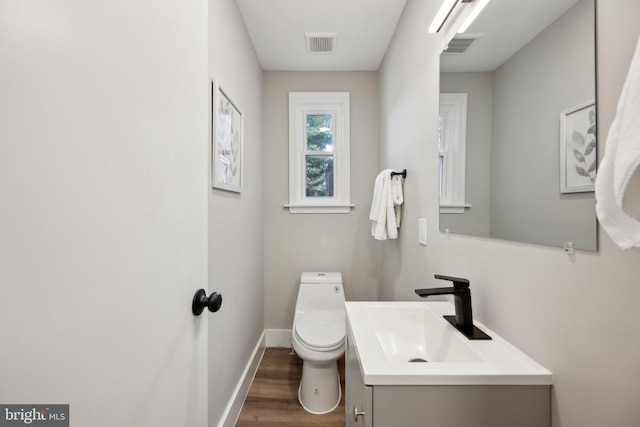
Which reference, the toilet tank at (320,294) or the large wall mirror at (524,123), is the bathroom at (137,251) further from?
the toilet tank at (320,294)

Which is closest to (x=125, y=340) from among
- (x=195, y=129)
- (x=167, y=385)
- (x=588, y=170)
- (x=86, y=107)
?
(x=167, y=385)

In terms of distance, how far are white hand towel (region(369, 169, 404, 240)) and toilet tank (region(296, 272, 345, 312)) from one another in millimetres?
671

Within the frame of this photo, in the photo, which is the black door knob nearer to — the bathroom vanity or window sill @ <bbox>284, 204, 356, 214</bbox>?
the bathroom vanity

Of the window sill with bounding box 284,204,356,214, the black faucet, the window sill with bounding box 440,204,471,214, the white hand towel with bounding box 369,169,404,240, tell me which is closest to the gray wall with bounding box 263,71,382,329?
the window sill with bounding box 284,204,356,214

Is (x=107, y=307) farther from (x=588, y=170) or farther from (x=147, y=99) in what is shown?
(x=588, y=170)

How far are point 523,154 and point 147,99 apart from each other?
0.94 metres

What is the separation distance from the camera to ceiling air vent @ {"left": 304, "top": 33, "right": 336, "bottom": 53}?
6.15ft

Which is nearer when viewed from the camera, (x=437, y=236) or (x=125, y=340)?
(x=125, y=340)

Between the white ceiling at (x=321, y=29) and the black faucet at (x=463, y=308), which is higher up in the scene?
the white ceiling at (x=321, y=29)

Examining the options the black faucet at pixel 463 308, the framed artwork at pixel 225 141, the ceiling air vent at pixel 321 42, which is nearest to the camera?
the black faucet at pixel 463 308

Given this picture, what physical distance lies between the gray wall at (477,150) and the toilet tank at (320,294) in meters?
1.26

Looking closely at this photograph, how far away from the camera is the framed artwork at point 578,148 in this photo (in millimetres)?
543

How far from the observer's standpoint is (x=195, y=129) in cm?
69

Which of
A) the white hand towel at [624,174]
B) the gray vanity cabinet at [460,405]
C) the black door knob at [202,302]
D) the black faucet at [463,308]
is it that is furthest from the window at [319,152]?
the white hand towel at [624,174]
